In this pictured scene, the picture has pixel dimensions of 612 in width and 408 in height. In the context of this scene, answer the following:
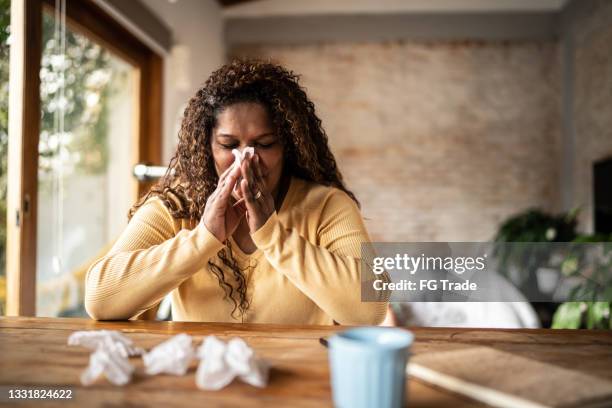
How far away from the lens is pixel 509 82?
5.18m

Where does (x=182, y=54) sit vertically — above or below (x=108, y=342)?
above

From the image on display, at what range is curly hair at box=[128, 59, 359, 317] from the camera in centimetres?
126

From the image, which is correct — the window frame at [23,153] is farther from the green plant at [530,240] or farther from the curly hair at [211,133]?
the green plant at [530,240]

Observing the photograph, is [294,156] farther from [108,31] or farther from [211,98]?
[108,31]

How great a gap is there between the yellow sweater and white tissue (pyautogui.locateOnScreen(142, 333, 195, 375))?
414 mm

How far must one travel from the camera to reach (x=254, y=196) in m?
1.12

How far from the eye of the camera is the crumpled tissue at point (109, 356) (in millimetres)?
624

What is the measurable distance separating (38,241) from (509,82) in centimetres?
454

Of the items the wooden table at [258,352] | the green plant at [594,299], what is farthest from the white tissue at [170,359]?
the green plant at [594,299]

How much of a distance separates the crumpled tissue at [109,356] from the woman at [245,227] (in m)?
0.33

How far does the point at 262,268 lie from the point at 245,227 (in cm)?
13

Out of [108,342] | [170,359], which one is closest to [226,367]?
[170,359]

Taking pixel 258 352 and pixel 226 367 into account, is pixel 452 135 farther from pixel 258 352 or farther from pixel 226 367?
pixel 226 367

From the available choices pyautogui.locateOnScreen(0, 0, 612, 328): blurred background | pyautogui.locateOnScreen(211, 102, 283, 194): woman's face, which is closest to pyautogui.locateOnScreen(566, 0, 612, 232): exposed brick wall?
pyautogui.locateOnScreen(0, 0, 612, 328): blurred background
